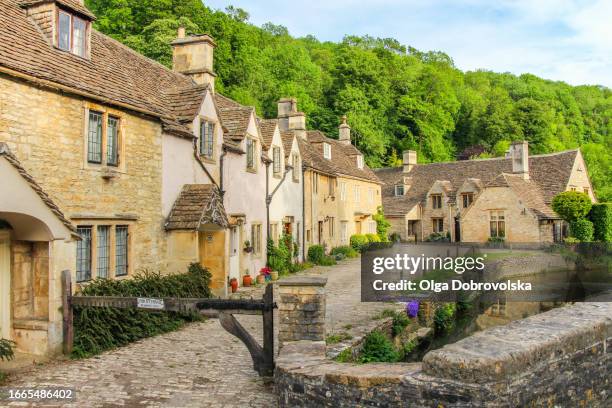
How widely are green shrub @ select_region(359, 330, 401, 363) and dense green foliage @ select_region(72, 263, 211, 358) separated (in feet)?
17.0

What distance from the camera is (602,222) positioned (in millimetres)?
33156

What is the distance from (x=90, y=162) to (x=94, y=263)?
2.48 metres

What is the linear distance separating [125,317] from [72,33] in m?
7.29

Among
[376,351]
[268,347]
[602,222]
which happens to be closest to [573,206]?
[602,222]

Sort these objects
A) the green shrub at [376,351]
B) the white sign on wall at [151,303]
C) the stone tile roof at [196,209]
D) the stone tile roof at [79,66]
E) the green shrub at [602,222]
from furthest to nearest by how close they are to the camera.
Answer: the green shrub at [602,222], the stone tile roof at [196,209], the green shrub at [376,351], the stone tile roof at [79,66], the white sign on wall at [151,303]

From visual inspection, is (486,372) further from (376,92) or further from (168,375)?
(376,92)

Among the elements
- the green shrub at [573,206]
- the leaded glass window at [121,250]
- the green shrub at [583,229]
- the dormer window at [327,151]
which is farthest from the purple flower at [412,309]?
the green shrub at [583,229]

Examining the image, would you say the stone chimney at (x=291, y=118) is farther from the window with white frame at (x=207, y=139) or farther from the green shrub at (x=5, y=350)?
the green shrub at (x=5, y=350)

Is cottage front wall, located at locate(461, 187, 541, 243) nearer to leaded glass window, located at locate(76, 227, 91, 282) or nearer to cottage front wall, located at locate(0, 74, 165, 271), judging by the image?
cottage front wall, located at locate(0, 74, 165, 271)

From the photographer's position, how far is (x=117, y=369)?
9656 mm

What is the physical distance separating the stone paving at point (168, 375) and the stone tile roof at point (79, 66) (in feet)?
19.7

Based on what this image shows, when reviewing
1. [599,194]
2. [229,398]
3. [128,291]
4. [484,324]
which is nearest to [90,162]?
[128,291]

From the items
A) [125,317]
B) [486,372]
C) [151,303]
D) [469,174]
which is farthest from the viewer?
[469,174]

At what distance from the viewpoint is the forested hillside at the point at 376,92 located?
160 ft
